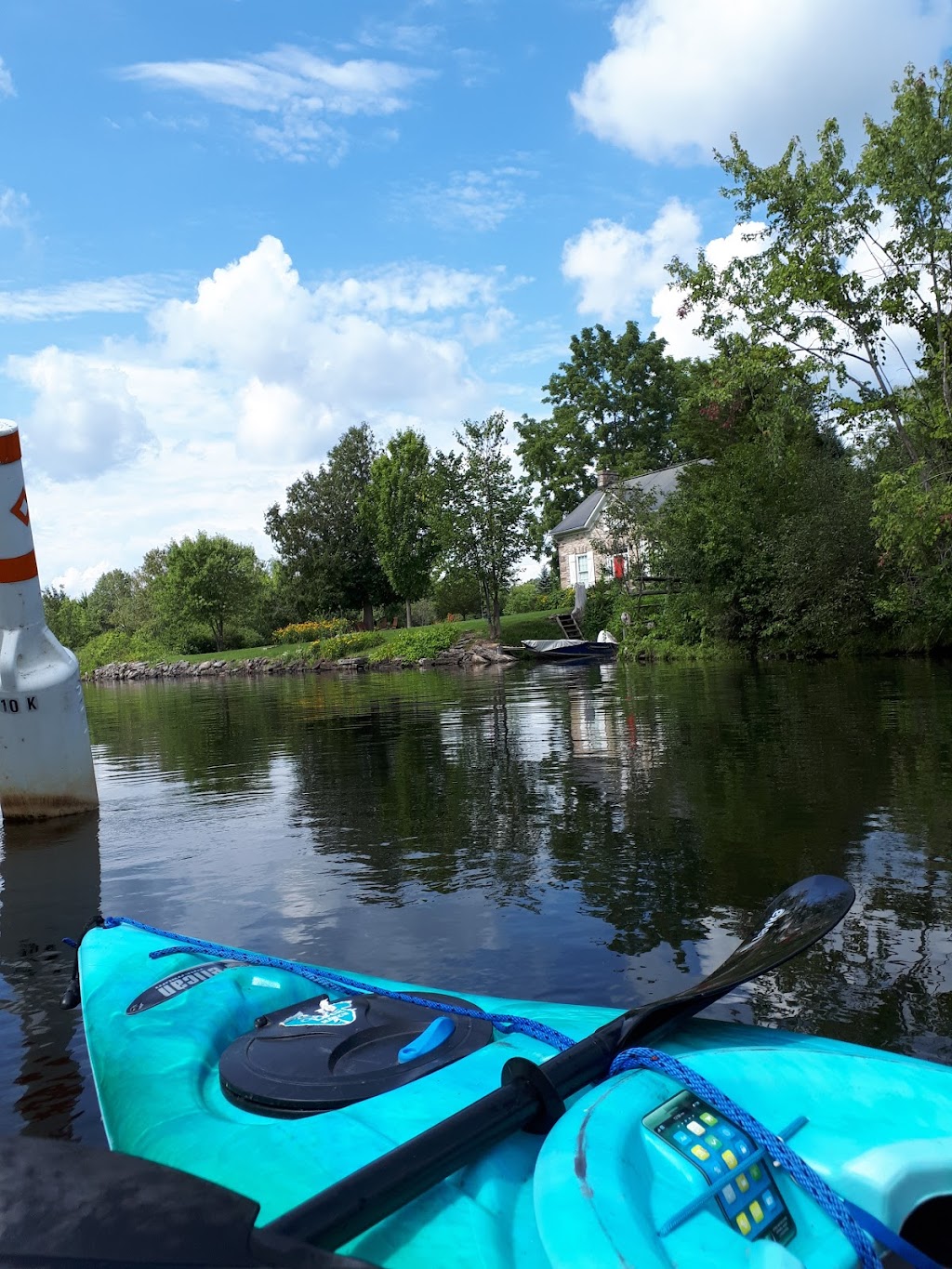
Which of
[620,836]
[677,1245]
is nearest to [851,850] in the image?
[620,836]

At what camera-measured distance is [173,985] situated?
2.94m

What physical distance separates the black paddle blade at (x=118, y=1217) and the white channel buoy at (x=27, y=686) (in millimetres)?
6452

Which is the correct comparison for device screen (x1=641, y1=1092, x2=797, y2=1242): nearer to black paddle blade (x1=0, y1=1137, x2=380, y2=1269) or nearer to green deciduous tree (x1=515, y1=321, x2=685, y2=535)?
black paddle blade (x1=0, y1=1137, x2=380, y2=1269)

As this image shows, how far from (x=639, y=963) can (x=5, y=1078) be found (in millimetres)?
2589

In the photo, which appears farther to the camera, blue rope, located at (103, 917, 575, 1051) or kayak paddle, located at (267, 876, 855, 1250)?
blue rope, located at (103, 917, 575, 1051)

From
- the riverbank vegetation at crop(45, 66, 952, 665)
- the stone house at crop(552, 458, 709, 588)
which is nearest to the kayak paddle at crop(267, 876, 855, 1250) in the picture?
the riverbank vegetation at crop(45, 66, 952, 665)

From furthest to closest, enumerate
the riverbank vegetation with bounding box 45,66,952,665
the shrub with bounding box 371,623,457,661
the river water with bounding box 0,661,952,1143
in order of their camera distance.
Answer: the shrub with bounding box 371,623,457,661, the riverbank vegetation with bounding box 45,66,952,665, the river water with bounding box 0,661,952,1143

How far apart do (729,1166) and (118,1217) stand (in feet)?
3.45

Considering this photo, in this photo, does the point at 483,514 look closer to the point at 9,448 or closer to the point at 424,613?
the point at 424,613

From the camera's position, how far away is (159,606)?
210ft

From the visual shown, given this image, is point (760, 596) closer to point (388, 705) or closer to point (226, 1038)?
point (388, 705)

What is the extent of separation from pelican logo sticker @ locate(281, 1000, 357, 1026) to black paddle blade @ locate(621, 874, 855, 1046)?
0.77 metres

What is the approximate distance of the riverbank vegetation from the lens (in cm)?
1859

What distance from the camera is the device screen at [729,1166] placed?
165cm
